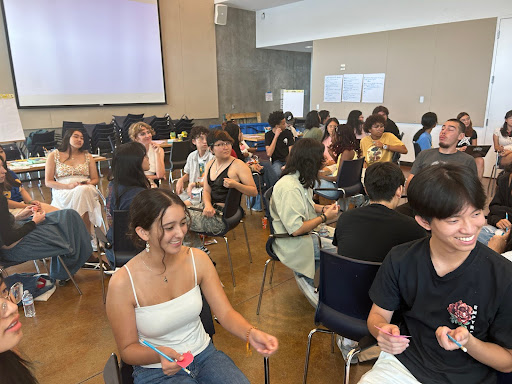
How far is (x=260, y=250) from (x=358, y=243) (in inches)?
83.4

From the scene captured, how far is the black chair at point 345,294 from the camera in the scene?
1.70m

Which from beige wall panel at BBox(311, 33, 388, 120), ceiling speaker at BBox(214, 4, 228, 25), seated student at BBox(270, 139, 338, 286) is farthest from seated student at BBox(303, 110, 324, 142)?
ceiling speaker at BBox(214, 4, 228, 25)

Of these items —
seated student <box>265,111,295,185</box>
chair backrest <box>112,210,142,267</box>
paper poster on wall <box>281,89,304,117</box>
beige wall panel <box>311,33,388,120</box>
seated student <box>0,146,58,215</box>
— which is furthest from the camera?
A: paper poster on wall <box>281,89,304,117</box>

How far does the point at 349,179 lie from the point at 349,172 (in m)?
0.09

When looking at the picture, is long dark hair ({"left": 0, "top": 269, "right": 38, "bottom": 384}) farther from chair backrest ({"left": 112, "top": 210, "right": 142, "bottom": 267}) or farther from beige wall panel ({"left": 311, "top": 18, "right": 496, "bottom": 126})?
beige wall panel ({"left": 311, "top": 18, "right": 496, "bottom": 126})

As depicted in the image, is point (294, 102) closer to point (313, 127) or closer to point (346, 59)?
A: point (346, 59)

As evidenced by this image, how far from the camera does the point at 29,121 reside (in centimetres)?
824

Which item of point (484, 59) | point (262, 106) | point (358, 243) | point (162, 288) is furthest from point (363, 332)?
point (262, 106)

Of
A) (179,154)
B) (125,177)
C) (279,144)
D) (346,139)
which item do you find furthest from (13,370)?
(179,154)

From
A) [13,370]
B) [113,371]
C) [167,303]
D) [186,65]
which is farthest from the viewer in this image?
[186,65]

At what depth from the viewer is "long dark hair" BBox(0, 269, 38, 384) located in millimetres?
992

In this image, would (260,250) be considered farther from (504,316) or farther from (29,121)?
(29,121)

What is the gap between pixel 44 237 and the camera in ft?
9.77

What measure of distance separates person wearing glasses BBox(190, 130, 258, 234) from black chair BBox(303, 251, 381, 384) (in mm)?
1534
